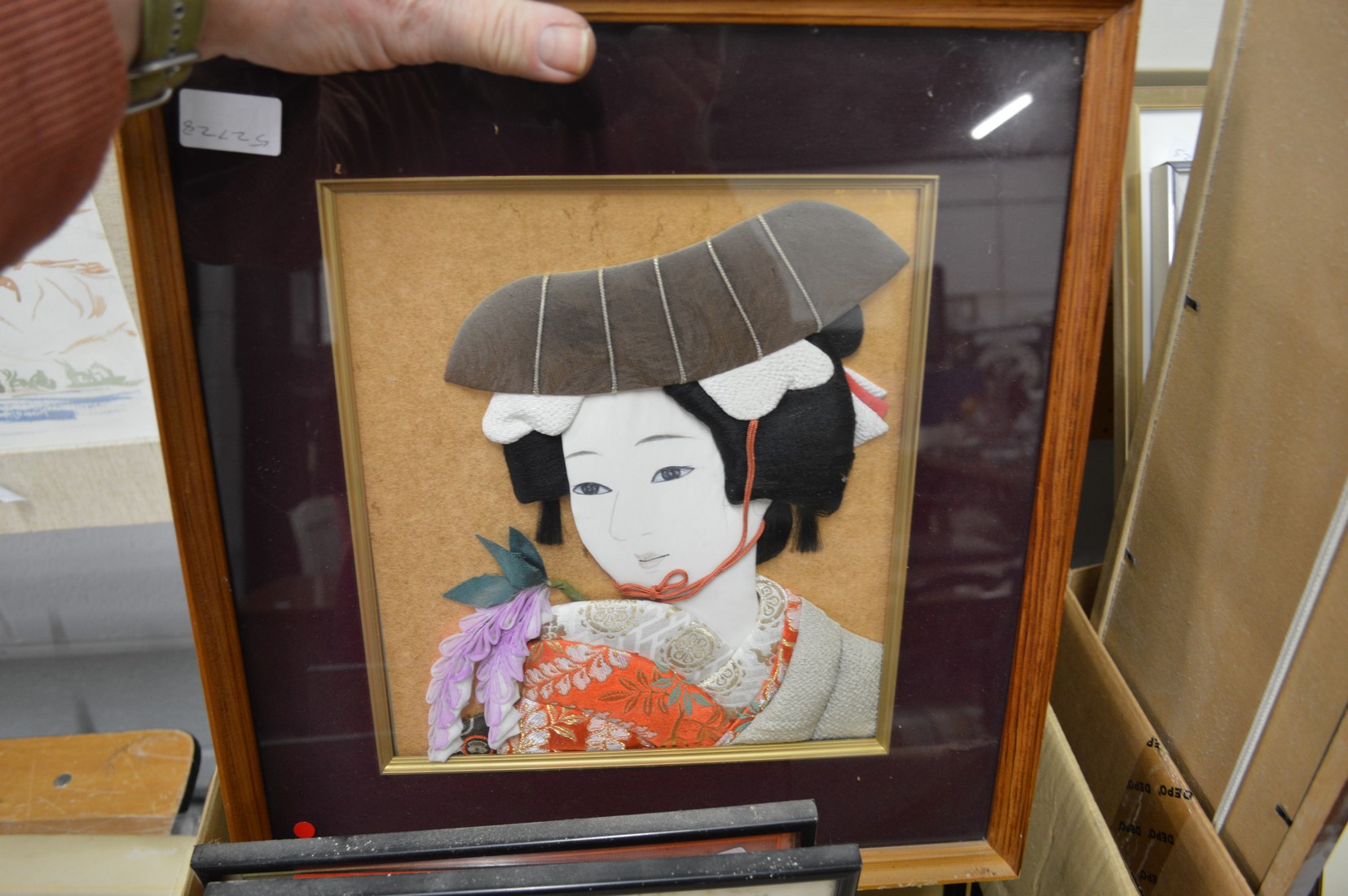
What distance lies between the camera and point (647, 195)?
0.52 meters

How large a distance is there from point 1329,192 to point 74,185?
29.0 inches

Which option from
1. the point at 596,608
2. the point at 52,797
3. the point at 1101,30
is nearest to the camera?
the point at 1101,30

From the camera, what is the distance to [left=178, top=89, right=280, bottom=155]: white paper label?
0.48 metres

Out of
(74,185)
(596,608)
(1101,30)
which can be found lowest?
(596,608)

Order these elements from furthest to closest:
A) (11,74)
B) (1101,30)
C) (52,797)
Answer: (52,797) < (1101,30) < (11,74)

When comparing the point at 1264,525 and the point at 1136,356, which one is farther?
the point at 1136,356

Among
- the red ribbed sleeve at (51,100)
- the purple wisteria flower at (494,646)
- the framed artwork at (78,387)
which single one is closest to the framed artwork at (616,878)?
the purple wisteria flower at (494,646)

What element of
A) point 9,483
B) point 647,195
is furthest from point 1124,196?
point 9,483

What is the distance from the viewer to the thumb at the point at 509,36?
0.45 metres

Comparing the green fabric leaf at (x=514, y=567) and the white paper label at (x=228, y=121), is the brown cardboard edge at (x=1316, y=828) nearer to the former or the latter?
the green fabric leaf at (x=514, y=567)

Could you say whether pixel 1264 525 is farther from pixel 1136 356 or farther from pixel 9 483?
pixel 9 483

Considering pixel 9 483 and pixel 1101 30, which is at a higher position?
pixel 1101 30

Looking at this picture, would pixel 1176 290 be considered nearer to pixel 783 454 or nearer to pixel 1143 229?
pixel 1143 229

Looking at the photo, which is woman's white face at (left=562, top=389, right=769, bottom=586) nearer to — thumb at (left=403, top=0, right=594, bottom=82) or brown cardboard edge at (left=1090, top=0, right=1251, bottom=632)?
thumb at (left=403, top=0, right=594, bottom=82)
